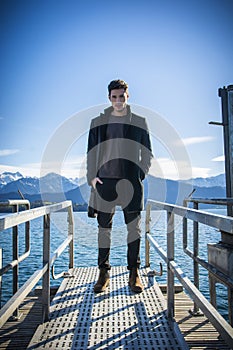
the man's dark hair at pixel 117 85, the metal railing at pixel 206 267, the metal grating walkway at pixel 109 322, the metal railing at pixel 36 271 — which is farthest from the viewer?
the man's dark hair at pixel 117 85

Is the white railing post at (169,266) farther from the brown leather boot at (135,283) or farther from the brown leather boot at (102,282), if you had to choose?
the brown leather boot at (102,282)

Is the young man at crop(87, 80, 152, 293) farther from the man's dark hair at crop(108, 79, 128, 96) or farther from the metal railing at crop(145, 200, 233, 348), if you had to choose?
the metal railing at crop(145, 200, 233, 348)

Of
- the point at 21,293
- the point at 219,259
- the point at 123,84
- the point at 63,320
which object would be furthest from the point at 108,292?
the point at 123,84

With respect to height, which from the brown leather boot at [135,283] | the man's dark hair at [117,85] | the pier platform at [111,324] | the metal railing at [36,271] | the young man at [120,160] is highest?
the man's dark hair at [117,85]

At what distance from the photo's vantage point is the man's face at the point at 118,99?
8.43 feet

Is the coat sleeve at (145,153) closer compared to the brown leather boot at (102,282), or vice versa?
the coat sleeve at (145,153)

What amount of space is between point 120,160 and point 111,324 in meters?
1.26

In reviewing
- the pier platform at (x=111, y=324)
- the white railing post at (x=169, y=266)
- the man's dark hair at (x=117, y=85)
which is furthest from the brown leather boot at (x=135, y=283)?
the man's dark hair at (x=117, y=85)

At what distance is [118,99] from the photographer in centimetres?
258

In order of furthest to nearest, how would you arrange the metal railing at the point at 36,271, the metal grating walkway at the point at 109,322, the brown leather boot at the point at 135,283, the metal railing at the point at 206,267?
the brown leather boot at the point at 135,283 → the metal grating walkway at the point at 109,322 → the metal railing at the point at 36,271 → the metal railing at the point at 206,267

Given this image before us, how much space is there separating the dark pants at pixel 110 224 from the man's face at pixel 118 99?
0.63m

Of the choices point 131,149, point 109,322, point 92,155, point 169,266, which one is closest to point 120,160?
point 131,149

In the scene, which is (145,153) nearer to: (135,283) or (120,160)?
(120,160)

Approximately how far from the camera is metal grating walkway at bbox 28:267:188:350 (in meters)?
1.84
